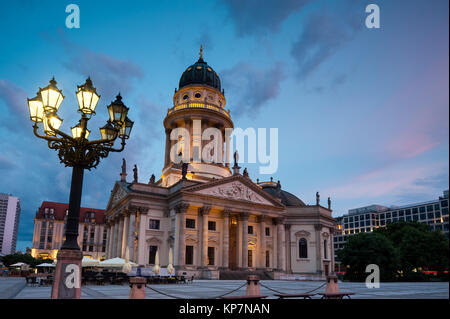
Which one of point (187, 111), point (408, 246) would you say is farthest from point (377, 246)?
point (187, 111)

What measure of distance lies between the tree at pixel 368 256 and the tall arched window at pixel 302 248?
861 cm

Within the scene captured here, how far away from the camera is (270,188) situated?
73812 mm

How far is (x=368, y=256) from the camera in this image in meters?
49.8

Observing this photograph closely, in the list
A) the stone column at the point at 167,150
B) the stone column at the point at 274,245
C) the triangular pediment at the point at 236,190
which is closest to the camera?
the triangular pediment at the point at 236,190

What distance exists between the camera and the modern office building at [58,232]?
94000 millimetres

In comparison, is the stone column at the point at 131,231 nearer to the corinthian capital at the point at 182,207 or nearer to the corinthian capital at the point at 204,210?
the corinthian capital at the point at 182,207

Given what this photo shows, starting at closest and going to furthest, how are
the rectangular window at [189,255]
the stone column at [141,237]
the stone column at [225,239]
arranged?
1. the stone column at [141,237]
2. the rectangular window at [189,255]
3. the stone column at [225,239]

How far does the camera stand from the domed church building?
4891 centimetres

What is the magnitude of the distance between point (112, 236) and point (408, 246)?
2024 inches

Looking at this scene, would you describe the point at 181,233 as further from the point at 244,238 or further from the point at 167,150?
the point at 167,150

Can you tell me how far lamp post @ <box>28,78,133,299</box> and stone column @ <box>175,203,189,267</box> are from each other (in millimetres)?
36140

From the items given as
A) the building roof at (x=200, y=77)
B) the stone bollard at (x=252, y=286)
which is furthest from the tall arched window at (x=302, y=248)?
the stone bollard at (x=252, y=286)

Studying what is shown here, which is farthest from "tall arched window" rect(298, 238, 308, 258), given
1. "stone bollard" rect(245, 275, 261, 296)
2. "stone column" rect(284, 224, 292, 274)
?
"stone bollard" rect(245, 275, 261, 296)
